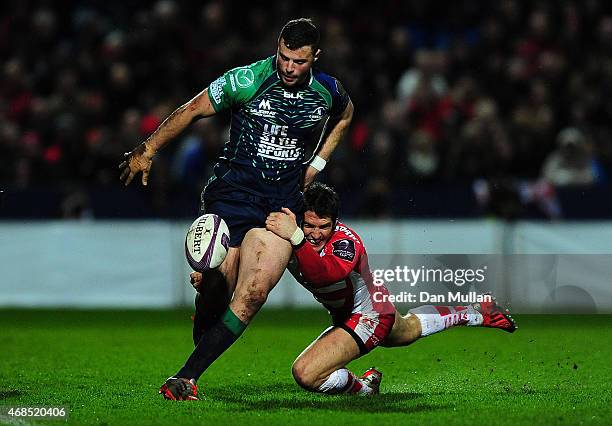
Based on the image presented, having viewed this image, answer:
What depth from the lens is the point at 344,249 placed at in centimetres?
759

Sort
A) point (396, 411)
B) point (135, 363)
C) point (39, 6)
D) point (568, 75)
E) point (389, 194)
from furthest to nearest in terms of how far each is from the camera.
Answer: point (39, 6) < point (568, 75) < point (389, 194) < point (135, 363) < point (396, 411)

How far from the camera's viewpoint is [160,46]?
629 inches

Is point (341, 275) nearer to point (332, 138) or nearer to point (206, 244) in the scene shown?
point (206, 244)

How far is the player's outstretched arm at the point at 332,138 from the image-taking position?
8.17m

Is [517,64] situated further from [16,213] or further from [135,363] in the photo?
[135,363]

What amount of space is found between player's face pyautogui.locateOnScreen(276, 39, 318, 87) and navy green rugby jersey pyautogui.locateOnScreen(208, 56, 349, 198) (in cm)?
11

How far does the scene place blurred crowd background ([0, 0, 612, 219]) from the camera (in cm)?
1412

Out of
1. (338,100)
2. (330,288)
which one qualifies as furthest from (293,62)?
(330,288)

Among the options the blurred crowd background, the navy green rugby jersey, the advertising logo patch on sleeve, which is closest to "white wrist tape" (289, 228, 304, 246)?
the advertising logo patch on sleeve

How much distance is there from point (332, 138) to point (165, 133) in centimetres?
144

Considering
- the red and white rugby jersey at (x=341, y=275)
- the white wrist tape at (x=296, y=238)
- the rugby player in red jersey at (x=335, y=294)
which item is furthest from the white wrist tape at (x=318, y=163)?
the white wrist tape at (x=296, y=238)

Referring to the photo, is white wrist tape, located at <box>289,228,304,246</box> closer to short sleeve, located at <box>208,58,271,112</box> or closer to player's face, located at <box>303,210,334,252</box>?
player's face, located at <box>303,210,334,252</box>

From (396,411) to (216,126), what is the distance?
833 centimetres

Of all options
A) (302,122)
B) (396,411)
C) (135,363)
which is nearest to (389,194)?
(135,363)
